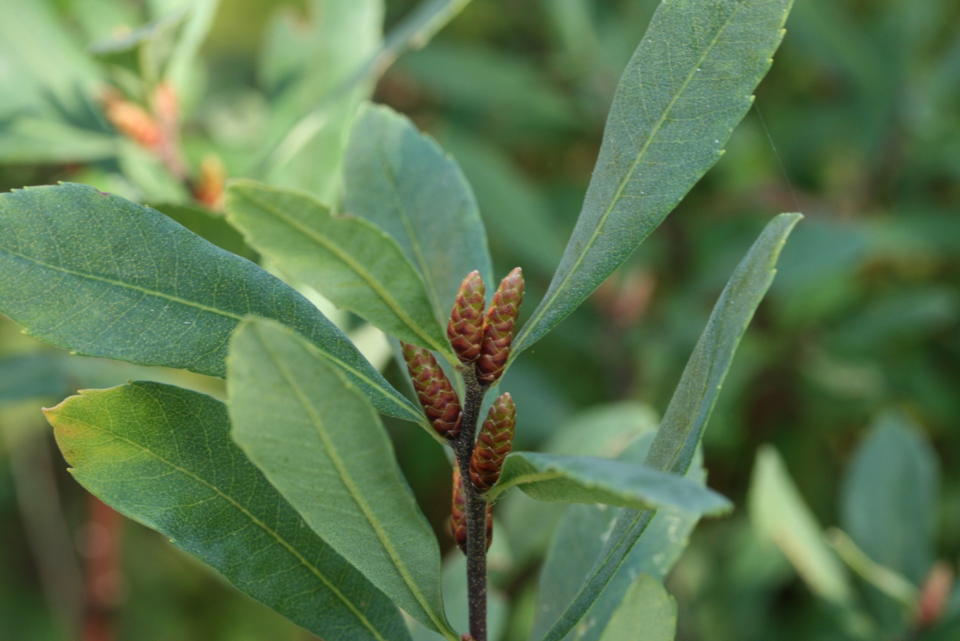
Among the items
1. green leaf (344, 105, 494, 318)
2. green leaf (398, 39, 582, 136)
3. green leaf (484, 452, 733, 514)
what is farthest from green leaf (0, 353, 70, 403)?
green leaf (398, 39, 582, 136)

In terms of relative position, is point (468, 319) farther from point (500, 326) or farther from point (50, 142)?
point (50, 142)

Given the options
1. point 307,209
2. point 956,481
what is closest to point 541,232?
point 956,481

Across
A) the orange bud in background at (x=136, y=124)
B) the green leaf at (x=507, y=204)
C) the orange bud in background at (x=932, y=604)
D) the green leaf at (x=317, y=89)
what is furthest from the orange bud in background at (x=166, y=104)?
the orange bud in background at (x=932, y=604)

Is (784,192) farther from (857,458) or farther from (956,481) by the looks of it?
(857,458)

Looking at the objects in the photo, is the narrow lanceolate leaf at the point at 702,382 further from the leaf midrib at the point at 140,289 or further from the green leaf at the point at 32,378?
the green leaf at the point at 32,378

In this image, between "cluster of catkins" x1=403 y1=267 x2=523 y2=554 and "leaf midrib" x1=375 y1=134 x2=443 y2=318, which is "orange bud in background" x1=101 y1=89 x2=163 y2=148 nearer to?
"leaf midrib" x1=375 y1=134 x2=443 y2=318

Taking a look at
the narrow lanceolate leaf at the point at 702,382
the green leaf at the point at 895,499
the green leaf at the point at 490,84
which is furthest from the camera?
the green leaf at the point at 490,84

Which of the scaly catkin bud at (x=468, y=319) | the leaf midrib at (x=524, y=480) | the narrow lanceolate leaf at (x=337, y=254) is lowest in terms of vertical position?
the leaf midrib at (x=524, y=480)
